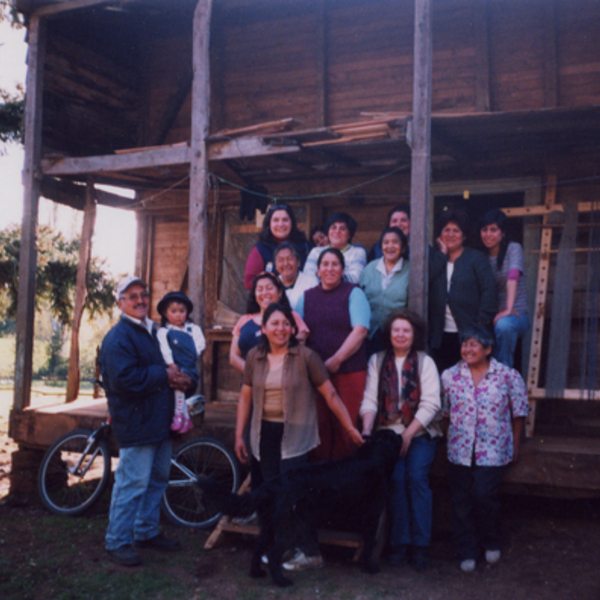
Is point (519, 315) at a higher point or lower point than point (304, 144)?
lower

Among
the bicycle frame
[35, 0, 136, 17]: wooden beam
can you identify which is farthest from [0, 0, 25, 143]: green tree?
the bicycle frame

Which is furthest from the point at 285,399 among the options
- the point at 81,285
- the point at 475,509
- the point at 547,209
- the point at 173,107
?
the point at 173,107

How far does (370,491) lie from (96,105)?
6.44 meters

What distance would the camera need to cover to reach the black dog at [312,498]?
3.90m

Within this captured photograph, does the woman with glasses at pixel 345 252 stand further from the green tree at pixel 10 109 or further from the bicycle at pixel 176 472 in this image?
the green tree at pixel 10 109

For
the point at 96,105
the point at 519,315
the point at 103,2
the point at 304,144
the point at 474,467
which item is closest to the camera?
the point at 474,467

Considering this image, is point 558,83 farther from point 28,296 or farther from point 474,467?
point 28,296

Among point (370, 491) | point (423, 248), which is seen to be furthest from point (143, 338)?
point (423, 248)

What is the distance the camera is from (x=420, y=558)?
172 inches

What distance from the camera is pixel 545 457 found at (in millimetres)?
4820

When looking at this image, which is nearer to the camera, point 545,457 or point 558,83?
point 545,457

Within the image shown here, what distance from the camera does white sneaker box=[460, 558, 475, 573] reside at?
4.35m

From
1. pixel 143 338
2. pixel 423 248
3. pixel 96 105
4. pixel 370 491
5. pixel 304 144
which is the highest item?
pixel 96 105

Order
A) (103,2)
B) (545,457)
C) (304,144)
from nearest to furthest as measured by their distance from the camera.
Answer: (545,457) < (304,144) < (103,2)
